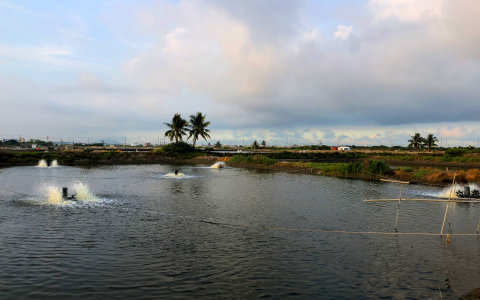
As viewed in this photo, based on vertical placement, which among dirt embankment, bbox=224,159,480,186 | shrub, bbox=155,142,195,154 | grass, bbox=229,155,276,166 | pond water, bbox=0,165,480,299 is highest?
shrub, bbox=155,142,195,154

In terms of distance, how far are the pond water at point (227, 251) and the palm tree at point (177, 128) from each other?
76.1m

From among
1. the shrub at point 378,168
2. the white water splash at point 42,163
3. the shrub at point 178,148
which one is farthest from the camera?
the shrub at point 178,148

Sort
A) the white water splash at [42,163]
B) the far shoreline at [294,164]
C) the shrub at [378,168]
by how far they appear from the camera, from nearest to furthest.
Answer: the far shoreline at [294,164]
the shrub at [378,168]
the white water splash at [42,163]

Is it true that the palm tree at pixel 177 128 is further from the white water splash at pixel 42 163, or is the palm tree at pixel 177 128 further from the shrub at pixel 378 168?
the shrub at pixel 378 168

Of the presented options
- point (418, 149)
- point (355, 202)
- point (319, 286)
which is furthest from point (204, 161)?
point (418, 149)

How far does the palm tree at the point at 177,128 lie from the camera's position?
100769 millimetres

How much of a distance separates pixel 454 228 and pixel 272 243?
11.8 meters

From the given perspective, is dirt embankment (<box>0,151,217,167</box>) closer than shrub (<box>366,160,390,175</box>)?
No

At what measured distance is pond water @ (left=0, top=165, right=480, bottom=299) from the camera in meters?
10.6

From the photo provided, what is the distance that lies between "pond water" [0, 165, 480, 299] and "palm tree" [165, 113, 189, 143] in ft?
250

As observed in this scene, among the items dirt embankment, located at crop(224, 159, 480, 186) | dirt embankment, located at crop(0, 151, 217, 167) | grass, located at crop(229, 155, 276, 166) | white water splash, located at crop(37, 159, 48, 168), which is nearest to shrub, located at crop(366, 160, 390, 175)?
dirt embankment, located at crop(224, 159, 480, 186)

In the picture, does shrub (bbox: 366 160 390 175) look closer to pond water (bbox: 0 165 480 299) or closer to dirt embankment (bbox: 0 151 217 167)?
pond water (bbox: 0 165 480 299)

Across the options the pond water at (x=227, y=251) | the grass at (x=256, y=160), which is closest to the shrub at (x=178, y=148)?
the grass at (x=256, y=160)

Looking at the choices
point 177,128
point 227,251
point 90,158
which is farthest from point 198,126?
point 227,251
